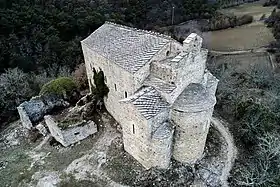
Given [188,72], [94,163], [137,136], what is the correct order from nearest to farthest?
[137,136], [188,72], [94,163]

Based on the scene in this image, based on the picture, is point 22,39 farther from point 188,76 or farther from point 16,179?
point 188,76

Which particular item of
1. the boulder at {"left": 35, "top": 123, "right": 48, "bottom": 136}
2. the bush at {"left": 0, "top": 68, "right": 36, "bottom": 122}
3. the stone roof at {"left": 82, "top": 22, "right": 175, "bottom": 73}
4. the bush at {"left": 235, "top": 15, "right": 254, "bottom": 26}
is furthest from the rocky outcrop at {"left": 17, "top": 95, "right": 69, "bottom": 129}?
the bush at {"left": 235, "top": 15, "right": 254, "bottom": 26}

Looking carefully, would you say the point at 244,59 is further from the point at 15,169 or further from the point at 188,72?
the point at 15,169

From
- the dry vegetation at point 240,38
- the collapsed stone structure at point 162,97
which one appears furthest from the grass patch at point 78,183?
the dry vegetation at point 240,38

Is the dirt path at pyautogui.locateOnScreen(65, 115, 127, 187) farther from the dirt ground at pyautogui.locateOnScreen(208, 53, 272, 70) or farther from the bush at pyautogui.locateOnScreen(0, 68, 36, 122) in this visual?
the dirt ground at pyautogui.locateOnScreen(208, 53, 272, 70)

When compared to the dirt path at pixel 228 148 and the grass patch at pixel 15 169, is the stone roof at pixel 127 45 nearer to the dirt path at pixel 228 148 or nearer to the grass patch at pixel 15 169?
the dirt path at pixel 228 148

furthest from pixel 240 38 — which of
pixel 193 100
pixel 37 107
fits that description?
pixel 37 107

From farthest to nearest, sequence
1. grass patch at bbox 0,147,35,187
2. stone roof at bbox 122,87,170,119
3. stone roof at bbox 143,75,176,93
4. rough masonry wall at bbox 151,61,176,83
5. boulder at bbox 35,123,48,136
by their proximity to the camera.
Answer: boulder at bbox 35,123,48,136 → grass patch at bbox 0,147,35,187 → stone roof at bbox 143,75,176,93 → rough masonry wall at bbox 151,61,176,83 → stone roof at bbox 122,87,170,119
